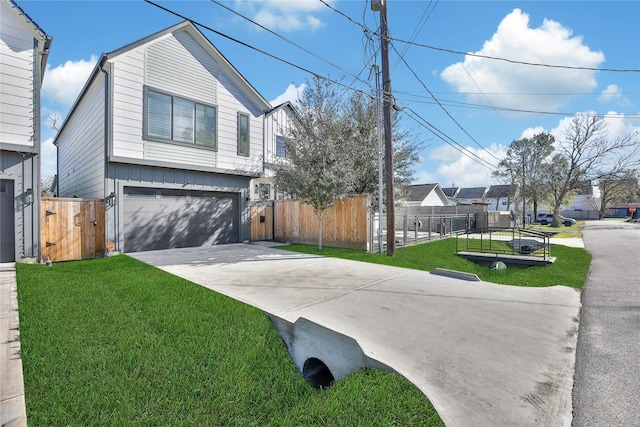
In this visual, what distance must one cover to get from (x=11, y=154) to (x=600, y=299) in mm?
13470

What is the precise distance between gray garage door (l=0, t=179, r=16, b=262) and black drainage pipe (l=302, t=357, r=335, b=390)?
343 inches

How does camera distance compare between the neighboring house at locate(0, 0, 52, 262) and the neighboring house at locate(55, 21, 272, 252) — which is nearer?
the neighboring house at locate(0, 0, 52, 262)

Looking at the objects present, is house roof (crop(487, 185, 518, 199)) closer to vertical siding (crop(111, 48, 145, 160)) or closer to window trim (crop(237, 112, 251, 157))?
window trim (crop(237, 112, 251, 157))

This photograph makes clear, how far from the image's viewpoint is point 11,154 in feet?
24.9

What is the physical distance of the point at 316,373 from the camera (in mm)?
3648

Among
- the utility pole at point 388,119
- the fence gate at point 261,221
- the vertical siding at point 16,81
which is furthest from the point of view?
the fence gate at point 261,221

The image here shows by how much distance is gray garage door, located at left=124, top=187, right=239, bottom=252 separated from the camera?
10.0 meters

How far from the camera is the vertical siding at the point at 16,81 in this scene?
7.45 m

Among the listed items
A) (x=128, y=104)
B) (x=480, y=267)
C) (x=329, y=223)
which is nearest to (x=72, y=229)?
(x=128, y=104)

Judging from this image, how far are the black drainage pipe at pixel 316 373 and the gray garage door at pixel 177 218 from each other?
346 inches

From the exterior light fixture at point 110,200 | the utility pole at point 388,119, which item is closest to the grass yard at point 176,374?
the exterior light fixture at point 110,200

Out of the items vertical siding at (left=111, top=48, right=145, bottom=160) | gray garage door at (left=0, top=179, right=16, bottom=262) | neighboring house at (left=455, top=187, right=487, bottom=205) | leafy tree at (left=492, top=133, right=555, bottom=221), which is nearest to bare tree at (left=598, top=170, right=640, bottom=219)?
leafy tree at (left=492, top=133, right=555, bottom=221)

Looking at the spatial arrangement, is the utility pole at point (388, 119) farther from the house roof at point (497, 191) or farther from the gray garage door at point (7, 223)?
the house roof at point (497, 191)

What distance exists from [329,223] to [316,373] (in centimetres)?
826
